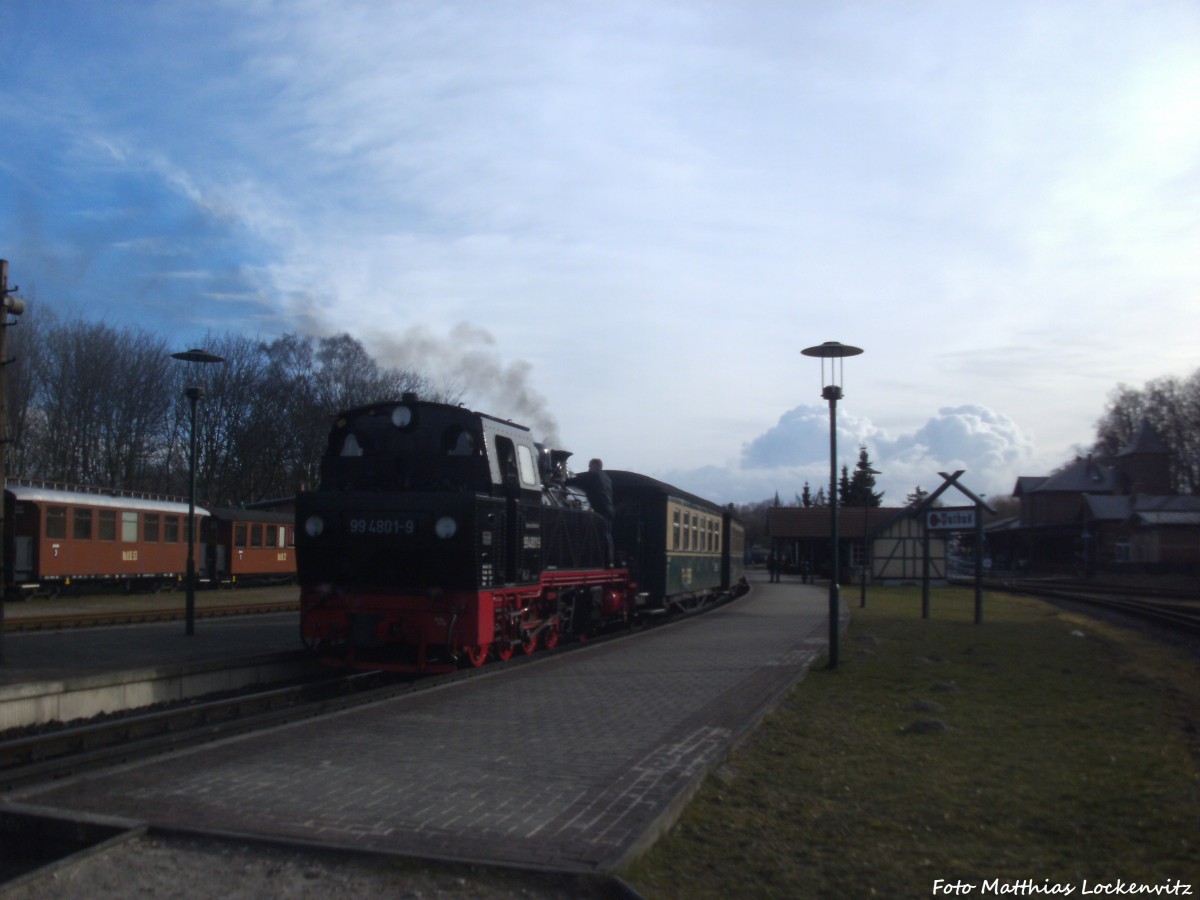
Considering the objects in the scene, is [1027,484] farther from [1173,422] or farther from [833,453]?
[833,453]

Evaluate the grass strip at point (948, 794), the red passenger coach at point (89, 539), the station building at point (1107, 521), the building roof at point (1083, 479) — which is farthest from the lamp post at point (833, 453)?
the building roof at point (1083, 479)

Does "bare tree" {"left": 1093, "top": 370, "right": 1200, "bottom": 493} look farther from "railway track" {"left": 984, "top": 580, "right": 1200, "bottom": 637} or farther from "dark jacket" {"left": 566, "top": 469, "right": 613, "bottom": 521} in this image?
"dark jacket" {"left": 566, "top": 469, "right": 613, "bottom": 521}

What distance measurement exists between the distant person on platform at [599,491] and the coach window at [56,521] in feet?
49.7

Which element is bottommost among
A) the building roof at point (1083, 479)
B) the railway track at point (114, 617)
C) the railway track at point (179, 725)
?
the railway track at point (114, 617)

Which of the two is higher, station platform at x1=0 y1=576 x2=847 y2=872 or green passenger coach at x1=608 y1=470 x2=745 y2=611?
green passenger coach at x1=608 y1=470 x2=745 y2=611

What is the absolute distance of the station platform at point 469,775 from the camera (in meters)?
5.29

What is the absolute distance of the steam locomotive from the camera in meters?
10.9

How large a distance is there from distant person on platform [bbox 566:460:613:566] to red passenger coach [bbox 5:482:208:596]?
1519 cm

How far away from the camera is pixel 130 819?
554 centimetres

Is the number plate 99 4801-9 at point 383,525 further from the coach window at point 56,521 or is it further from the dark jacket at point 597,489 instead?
the coach window at point 56,521

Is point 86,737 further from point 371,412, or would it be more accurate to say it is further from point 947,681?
point 947,681

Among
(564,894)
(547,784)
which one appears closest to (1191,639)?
(547,784)

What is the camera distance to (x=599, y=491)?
17.5 metres

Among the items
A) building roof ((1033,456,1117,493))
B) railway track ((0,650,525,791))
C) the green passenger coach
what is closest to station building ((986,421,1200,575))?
building roof ((1033,456,1117,493))
